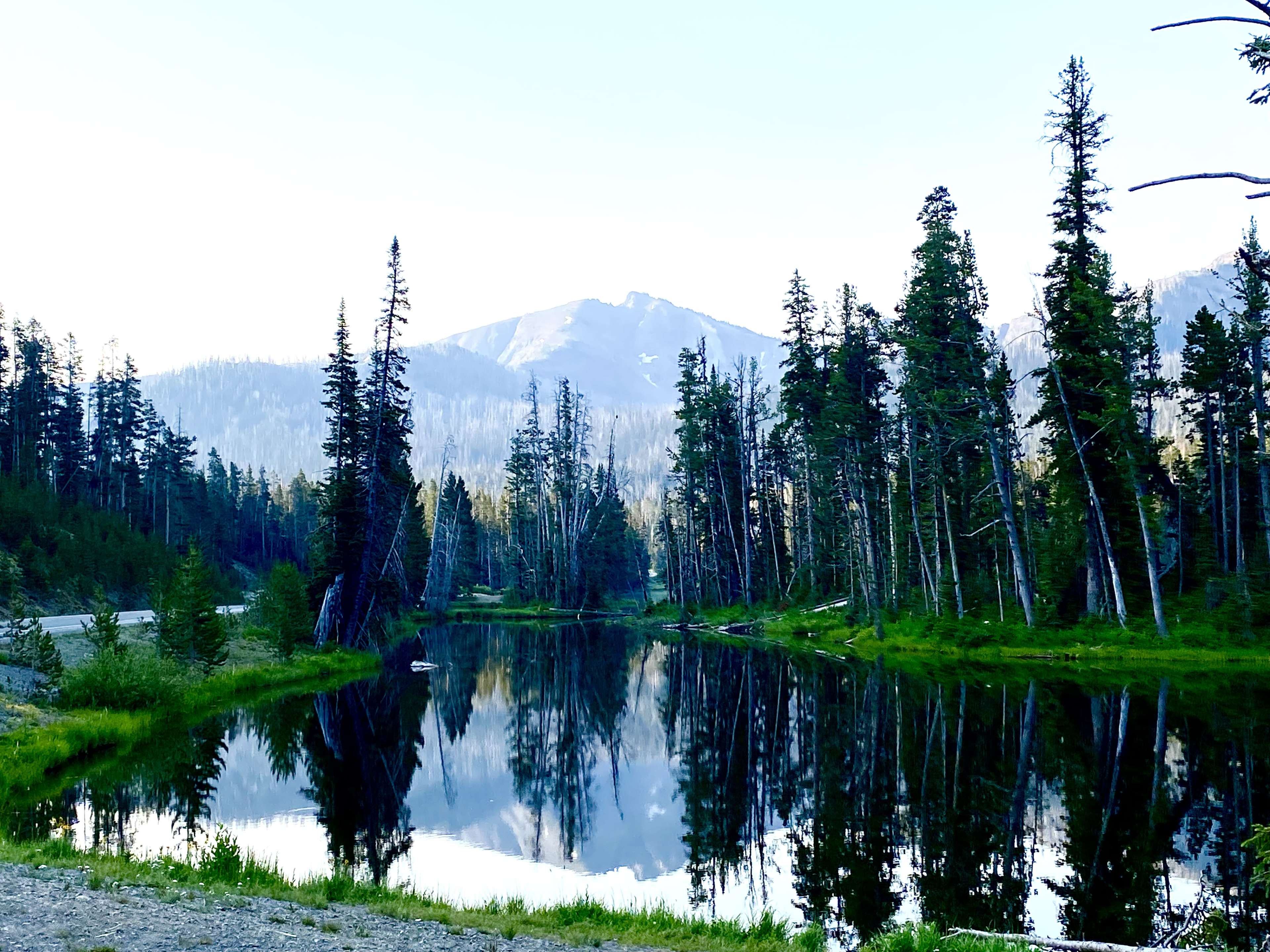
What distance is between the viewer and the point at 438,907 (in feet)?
31.8

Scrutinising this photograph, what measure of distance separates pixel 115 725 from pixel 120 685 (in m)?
2.02

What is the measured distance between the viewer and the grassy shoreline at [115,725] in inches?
634

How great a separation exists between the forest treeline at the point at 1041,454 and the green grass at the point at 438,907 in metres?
23.6

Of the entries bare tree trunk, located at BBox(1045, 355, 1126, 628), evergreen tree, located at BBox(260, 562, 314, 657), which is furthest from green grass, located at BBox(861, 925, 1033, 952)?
evergreen tree, located at BBox(260, 562, 314, 657)

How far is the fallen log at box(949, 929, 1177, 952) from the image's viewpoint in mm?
7275

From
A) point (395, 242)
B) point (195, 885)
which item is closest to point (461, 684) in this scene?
point (395, 242)

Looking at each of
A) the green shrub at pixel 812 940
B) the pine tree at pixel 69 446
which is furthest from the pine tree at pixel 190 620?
the pine tree at pixel 69 446

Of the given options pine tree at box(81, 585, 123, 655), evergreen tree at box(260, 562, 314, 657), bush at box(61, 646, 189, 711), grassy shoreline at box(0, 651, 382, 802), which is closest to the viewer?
grassy shoreline at box(0, 651, 382, 802)

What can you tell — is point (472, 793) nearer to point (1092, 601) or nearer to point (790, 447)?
point (1092, 601)

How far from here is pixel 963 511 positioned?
141 feet

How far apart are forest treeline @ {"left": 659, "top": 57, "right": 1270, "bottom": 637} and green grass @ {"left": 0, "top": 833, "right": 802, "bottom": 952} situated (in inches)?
930

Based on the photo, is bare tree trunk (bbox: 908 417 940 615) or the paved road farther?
bare tree trunk (bbox: 908 417 940 615)

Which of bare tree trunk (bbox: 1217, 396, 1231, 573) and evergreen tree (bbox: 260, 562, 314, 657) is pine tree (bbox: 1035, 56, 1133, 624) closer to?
bare tree trunk (bbox: 1217, 396, 1231, 573)

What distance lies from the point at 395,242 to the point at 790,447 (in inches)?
1301
